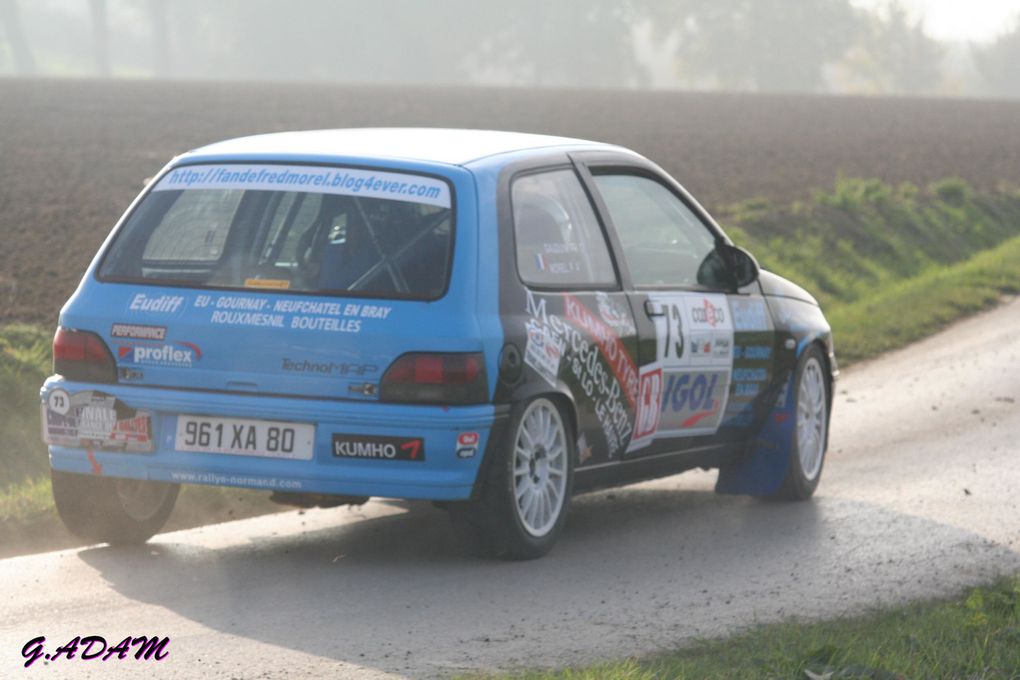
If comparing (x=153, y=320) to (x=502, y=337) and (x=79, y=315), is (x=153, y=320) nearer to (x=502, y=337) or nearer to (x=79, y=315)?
(x=79, y=315)

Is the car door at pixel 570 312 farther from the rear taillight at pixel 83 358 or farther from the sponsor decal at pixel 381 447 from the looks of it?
the rear taillight at pixel 83 358

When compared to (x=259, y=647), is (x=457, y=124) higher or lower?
lower

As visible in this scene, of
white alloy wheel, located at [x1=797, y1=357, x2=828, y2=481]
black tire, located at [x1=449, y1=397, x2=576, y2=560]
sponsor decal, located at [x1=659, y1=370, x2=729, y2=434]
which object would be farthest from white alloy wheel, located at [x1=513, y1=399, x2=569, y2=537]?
white alloy wheel, located at [x1=797, y1=357, x2=828, y2=481]

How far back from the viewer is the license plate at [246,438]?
659 centimetres

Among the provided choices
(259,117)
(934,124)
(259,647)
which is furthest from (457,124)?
(259,647)

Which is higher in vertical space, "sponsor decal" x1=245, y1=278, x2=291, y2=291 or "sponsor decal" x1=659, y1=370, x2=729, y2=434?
"sponsor decal" x1=245, y1=278, x2=291, y2=291

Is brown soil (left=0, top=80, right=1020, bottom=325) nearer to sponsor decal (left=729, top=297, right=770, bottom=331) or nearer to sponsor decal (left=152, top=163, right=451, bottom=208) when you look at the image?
sponsor decal (left=152, top=163, right=451, bottom=208)

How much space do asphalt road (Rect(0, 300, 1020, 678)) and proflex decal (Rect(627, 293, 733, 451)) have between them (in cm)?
50

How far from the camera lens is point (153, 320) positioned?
22.3 ft

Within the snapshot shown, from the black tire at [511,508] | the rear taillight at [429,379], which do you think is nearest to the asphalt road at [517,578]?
the black tire at [511,508]

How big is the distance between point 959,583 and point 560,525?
1566 millimetres

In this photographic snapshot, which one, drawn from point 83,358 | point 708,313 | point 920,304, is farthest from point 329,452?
point 920,304

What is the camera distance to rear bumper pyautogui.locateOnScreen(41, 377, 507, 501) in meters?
6.53

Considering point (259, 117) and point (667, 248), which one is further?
point (259, 117)
